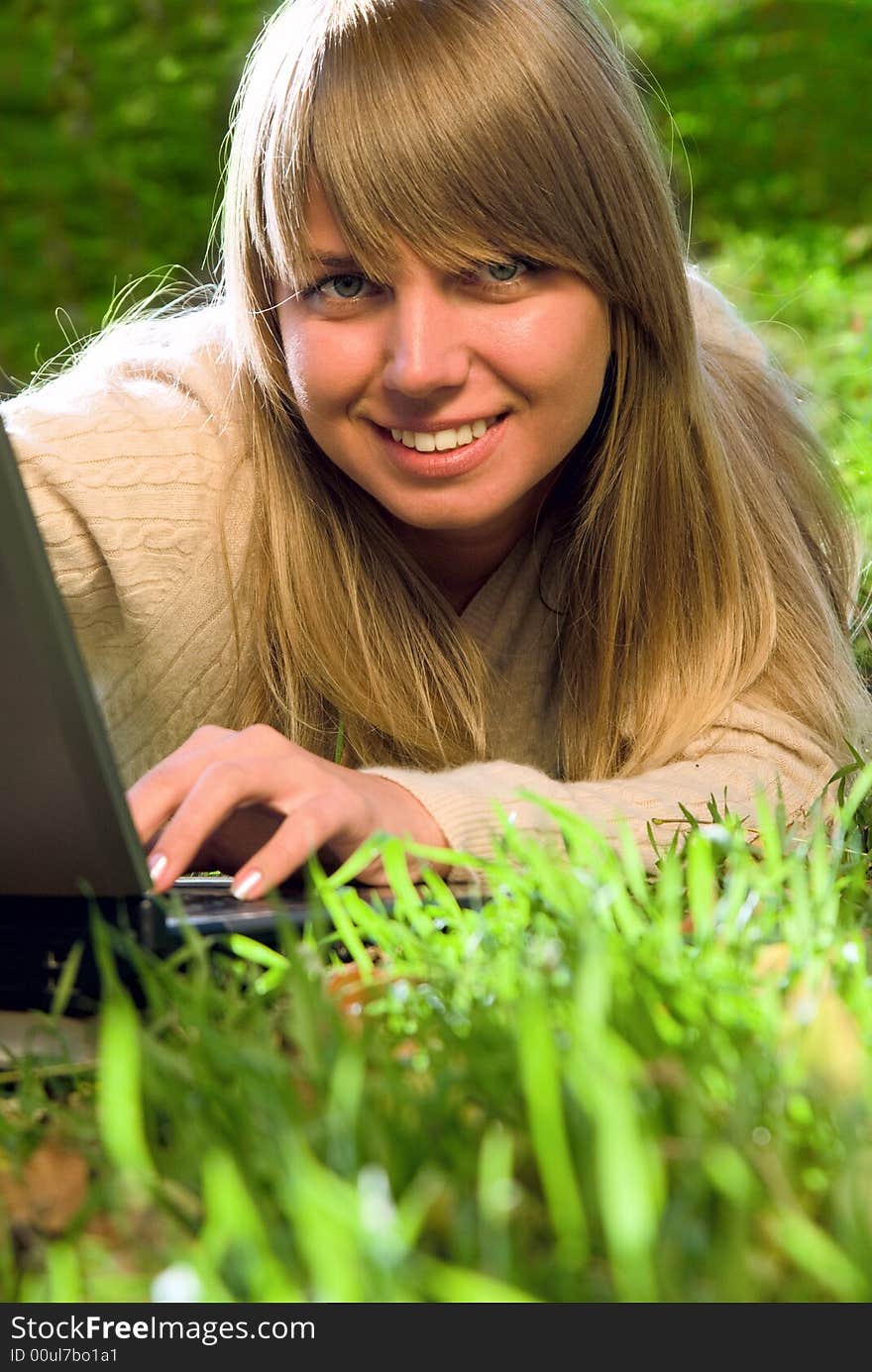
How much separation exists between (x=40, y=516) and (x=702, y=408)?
2.97ft

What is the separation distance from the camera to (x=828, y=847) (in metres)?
1.76

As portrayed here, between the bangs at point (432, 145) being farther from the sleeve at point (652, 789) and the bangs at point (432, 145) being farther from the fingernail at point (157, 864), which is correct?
the fingernail at point (157, 864)

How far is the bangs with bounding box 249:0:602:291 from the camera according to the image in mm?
2045

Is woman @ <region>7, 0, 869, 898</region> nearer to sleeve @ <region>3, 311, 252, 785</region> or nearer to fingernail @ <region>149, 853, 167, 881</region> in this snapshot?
sleeve @ <region>3, 311, 252, 785</region>

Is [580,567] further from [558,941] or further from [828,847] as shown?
[558,941]

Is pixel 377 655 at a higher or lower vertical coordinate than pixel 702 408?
lower

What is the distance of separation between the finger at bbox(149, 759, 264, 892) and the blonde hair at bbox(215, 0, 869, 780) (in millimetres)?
729

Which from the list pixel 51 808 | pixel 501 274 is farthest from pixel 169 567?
pixel 51 808

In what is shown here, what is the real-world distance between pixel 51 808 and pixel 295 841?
271 millimetres

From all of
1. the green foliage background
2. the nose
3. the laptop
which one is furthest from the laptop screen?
the green foliage background

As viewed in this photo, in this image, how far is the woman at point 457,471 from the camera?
2.08 meters

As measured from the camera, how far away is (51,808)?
4.41 ft

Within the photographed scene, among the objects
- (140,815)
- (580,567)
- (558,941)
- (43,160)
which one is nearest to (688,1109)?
(558,941)

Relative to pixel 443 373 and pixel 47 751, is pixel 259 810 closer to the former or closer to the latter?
pixel 47 751
